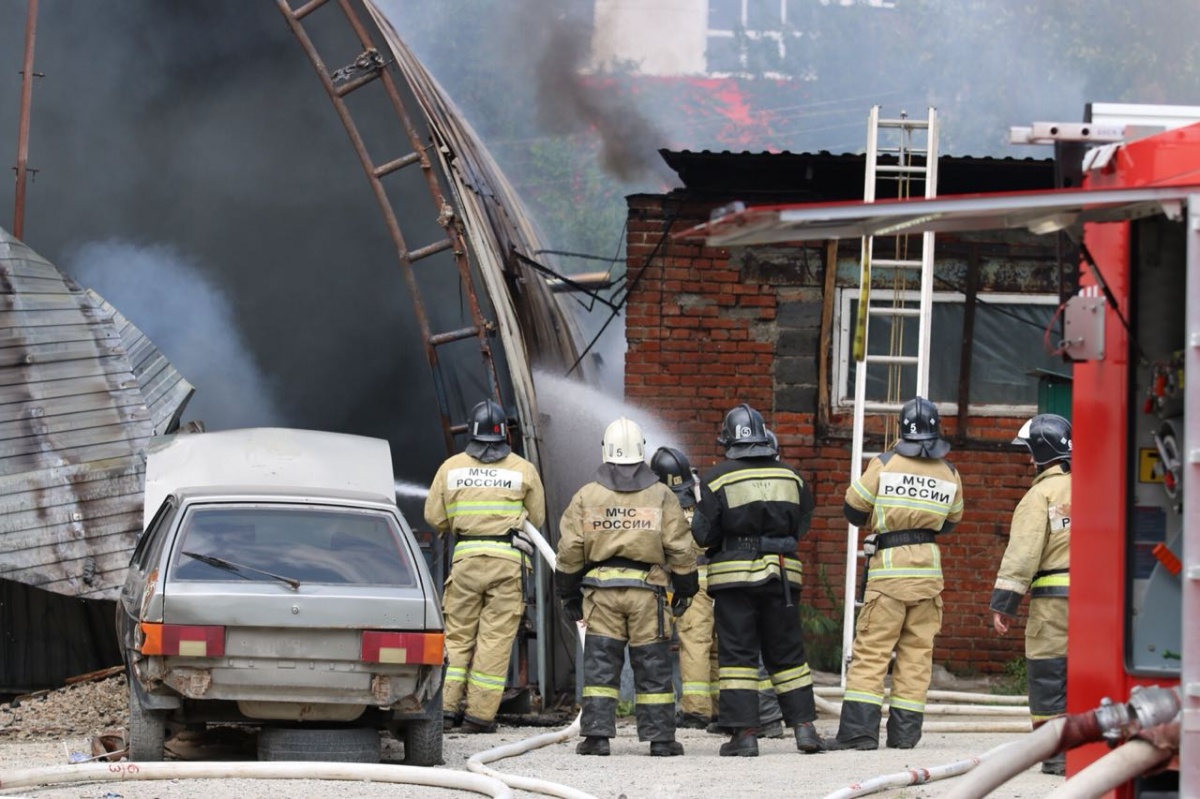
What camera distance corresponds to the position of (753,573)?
8.88m

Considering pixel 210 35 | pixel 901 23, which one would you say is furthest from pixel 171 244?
pixel 901 23

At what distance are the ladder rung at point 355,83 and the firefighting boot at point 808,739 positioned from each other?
5333 mm

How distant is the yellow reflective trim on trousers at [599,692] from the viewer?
8898mm

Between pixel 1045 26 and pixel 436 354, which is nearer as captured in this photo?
pixel 436 354

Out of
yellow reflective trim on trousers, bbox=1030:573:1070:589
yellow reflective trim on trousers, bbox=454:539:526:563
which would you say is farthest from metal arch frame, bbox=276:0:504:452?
yellow reflective trim on trousers, bbox=1030:573:1070:589

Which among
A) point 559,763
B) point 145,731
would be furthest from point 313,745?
point 559,763

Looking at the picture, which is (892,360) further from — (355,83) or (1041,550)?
(355,83)

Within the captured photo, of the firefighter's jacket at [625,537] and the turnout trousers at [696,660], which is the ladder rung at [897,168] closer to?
the turnout trousers at [696,660]

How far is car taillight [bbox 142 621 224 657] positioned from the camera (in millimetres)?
7324

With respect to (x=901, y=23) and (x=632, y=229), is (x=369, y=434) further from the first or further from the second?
(x=901, y=23)

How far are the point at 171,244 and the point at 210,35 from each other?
1641mm

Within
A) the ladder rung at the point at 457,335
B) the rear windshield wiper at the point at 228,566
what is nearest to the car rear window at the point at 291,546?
the rear windshield wiper at the point at 228,566

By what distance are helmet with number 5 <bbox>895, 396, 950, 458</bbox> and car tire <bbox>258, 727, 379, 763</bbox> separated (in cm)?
316

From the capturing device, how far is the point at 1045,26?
38.2 meters
